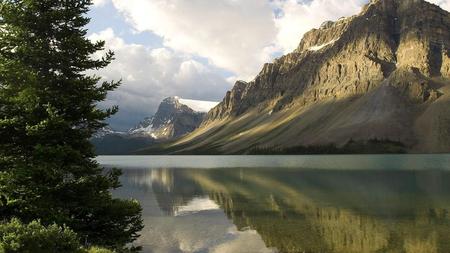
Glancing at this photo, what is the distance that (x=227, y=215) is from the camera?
44.9m

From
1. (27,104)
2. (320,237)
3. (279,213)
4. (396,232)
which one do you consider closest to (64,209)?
(27,104)

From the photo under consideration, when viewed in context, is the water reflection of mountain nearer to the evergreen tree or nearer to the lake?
the lake

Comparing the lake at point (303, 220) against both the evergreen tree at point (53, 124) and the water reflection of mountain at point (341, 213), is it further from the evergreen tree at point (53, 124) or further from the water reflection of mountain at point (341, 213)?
the evergreen tree at point (53, 124)

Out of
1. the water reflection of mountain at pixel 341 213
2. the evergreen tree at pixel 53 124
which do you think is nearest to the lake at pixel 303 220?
the water reflection of mountain at pixel 341 213

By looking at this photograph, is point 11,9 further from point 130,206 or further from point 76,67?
point 130,206

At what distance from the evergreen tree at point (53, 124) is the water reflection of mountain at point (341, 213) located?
13139 millimetres

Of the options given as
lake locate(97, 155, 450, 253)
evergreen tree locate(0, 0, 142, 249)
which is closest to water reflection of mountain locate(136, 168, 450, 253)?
lake locate(97, 155, 450, 253)

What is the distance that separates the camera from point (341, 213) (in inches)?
1674

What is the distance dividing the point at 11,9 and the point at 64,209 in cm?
Answer: 1007

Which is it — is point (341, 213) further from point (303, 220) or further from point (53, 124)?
point (53, 124)

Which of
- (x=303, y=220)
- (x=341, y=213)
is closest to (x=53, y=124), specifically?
(x=303, y=220)

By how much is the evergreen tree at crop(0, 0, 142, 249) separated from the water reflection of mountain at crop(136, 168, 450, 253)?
43.1 ft

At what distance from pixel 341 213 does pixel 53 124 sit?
99.5 ft

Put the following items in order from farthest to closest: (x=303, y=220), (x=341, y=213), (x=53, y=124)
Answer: (x=341, y=213), (x=303, y=220), (x=53, y=124)
